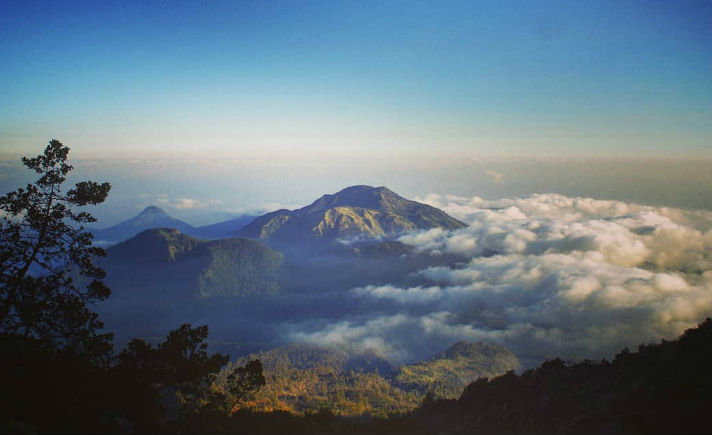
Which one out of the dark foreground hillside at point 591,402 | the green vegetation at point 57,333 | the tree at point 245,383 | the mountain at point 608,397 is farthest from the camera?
the tree at point 245,383

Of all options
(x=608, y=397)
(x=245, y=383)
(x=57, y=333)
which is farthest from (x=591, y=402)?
(x=57, y=333)

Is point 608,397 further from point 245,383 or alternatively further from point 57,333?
point 57,333

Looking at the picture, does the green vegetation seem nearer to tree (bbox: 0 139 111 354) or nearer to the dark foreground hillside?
tree (bbox: 0 139 111 354)

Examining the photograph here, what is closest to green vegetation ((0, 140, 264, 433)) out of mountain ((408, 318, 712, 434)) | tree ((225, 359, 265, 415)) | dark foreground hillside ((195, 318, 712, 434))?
tree ((225, 359, 265, 415))

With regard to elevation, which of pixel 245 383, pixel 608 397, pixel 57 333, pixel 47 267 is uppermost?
pixel 47 267

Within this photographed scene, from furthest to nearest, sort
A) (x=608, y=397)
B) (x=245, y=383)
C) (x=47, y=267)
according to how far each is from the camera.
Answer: (x=245, y=383)
(x=608, y=397)
(x=47, y=267)

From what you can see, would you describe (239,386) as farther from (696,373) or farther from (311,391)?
(311,391)

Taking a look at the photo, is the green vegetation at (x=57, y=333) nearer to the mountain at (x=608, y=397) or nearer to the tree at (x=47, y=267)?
the tree at (x=47, y=267)

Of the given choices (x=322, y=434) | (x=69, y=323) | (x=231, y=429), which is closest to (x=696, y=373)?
(x=322, y=434)

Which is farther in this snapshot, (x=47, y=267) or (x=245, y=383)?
(x=245, y=383)

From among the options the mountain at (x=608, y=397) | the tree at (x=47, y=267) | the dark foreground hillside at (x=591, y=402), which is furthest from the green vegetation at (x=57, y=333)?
the mountain at (x=608, y=397)
